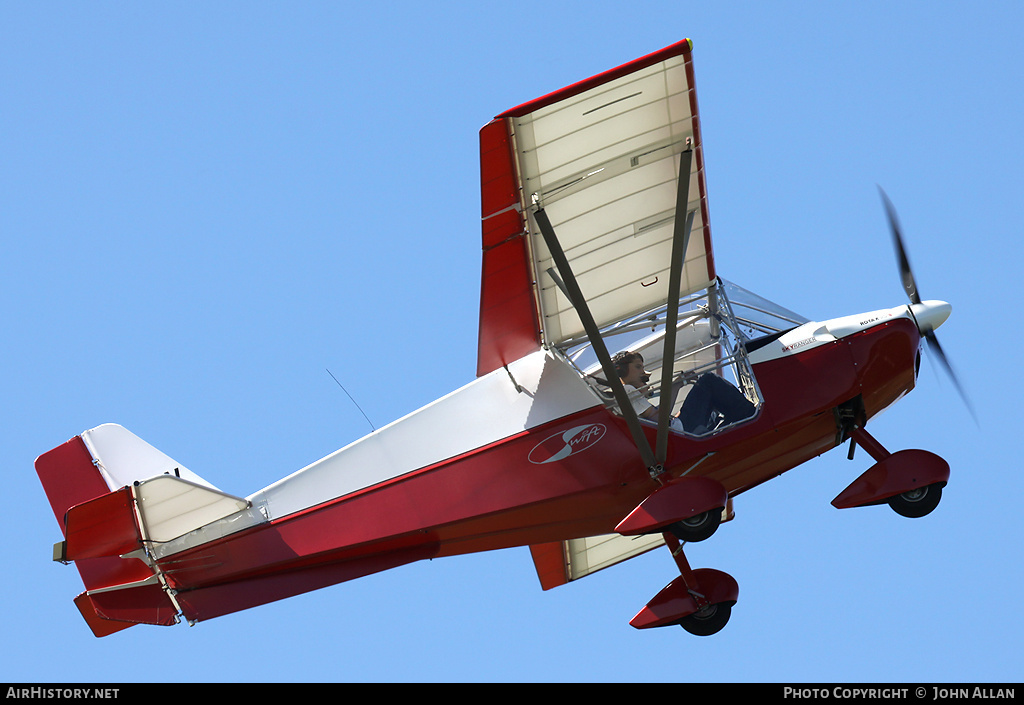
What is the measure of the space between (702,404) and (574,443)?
3.76 ft

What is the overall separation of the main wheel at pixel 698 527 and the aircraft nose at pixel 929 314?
253 cm

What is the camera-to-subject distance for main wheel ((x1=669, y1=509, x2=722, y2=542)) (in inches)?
393

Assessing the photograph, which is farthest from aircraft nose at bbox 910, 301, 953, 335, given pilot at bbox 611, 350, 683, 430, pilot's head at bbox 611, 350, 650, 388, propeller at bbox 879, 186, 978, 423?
pilot's head at bbox 611, 350, 650, 388

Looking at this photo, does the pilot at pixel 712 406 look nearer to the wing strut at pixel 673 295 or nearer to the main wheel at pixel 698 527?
the wing strut at pixel 673 295

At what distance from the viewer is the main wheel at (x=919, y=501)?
1022 centimetres

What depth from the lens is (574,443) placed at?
1072cm

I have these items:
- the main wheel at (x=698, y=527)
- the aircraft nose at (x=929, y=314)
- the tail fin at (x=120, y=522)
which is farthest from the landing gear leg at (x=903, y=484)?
the tail fin at (x=120, y=522)

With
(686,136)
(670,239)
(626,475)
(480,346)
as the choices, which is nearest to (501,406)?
(480,346)

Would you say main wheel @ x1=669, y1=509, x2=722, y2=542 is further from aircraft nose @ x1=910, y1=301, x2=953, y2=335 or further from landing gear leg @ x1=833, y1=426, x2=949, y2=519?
aircraft nose @ x1=910, y1=301, x2=953, y2=335

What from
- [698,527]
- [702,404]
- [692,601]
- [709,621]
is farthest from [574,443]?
[709,621]

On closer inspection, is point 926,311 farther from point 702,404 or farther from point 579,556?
point 579,556

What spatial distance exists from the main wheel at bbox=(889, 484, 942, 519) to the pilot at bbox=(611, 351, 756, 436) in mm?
1391

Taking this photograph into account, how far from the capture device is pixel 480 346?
1095 centimetres

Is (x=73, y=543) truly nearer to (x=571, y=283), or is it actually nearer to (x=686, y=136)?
(x=571, y=283)
